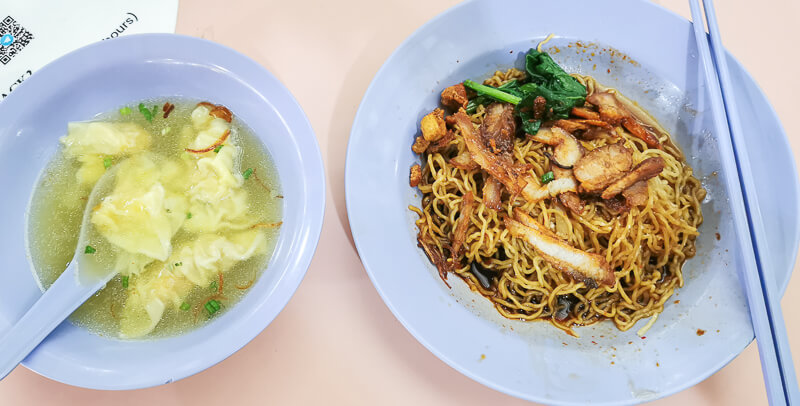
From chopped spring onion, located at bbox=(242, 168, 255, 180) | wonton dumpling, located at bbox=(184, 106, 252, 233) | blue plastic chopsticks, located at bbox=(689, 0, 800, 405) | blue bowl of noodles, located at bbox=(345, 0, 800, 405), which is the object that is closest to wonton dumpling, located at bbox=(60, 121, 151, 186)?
wonton dumpling, located at bbox=(184, 106, 252, 233)

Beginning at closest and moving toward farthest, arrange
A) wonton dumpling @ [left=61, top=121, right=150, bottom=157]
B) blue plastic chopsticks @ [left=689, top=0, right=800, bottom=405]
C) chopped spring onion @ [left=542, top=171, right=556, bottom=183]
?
blue plastic chopsticks @ [left=689, top=0, right=800, bottom=405] < wonton dumpling @ [left=61, top=121, right=150, bottom=157] < chopped spring onion @ [left=542, top=171, right=556, bottom=183]

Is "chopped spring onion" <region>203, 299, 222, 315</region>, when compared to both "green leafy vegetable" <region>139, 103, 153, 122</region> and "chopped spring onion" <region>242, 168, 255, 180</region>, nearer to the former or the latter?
"chopped spring onion" <region>242, 168, 255, 180</region>

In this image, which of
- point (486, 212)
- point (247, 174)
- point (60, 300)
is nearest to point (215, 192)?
point (247, 174)

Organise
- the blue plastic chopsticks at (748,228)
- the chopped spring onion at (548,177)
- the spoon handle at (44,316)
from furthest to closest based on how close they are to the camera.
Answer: the chopped spring onion at (548,177) → the blue plastic chopsticks at (748,228) → the spoon handle at (44,316)

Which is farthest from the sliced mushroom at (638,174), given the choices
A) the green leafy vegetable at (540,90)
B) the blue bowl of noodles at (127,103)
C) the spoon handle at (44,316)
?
the spoon handle at (44,316)

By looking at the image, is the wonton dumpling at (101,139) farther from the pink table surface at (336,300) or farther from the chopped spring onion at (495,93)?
the chopped spring onion at (495,93)

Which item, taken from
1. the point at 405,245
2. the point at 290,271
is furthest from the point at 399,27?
the point at 290,271

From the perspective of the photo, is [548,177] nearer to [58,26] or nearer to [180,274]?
[180,274]
